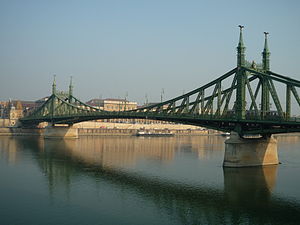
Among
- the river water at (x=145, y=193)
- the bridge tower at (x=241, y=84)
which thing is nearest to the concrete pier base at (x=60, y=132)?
the river water at (x=145, y=193)

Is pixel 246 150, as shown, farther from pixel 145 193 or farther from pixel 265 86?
pixel 145 193

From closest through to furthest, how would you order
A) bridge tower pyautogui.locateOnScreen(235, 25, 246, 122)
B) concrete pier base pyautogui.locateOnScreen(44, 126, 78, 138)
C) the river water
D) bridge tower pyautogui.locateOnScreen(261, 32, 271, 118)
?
the river water, bridge tower pyautogui.locateOnScreen(235, 25, 246, 122), bridge tower pyautogui.locateOnScreen(261, 32, 271, 118), concrete pier base pyautogui.locateOnScreen(44, 126, 78, 138)

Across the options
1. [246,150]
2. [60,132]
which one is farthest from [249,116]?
[60,132]

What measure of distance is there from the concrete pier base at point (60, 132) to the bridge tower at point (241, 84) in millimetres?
75785

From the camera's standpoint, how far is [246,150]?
55500mm

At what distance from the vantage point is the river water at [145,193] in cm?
3272

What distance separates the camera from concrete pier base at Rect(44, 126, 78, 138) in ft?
391

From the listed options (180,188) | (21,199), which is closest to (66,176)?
(21,199)

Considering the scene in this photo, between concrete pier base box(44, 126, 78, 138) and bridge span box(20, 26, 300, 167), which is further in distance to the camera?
concrete pier base box(44, 126, 78, 138)

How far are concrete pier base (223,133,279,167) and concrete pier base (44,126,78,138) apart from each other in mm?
74155

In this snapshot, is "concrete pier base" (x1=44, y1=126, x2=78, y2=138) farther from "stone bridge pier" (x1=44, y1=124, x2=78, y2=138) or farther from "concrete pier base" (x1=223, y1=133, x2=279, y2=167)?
"concrete pier base" (x1=223, y1=133, x2=279, y2=167)

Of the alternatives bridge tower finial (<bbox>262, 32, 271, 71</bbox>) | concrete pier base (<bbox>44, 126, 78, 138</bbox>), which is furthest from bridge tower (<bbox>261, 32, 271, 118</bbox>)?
concrete pier base (<bbox>44, 126, 78, 138</bbox>)

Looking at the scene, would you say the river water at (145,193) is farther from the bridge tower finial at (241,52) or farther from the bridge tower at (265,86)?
the bridge tower finial at (241,52)

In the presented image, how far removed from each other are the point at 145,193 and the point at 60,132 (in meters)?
82.9
